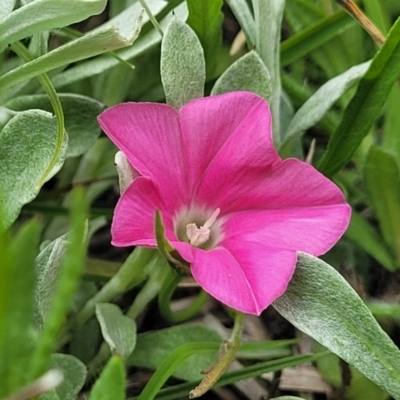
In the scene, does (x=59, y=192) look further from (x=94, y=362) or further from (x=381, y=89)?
(x=381, y=89)

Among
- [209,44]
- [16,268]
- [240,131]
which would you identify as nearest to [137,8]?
[209,44]

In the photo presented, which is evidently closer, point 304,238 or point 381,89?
point 304,238

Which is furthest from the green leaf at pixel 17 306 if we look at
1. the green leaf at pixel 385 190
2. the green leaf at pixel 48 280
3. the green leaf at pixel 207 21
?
the green leaf at pixel 385 190

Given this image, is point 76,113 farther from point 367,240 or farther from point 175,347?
point 367,240

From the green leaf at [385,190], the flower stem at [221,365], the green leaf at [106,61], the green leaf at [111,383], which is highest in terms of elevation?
the green leaf at [106,61]

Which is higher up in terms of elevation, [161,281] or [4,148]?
[4,148]

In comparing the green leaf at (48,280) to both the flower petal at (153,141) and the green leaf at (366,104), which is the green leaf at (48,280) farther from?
the green leaf at (366,104)

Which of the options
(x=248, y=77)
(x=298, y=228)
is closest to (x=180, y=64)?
(x=248, y=77)
